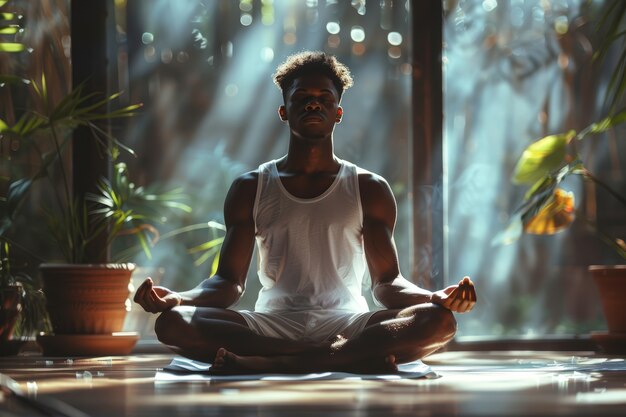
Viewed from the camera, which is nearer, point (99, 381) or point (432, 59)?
point (99, 381)

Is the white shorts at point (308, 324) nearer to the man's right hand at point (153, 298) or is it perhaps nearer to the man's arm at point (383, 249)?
the man's arm at point (383, 249)

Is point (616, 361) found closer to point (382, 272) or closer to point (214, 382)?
point (382, 272)

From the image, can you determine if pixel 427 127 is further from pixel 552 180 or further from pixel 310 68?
pixel 310 68

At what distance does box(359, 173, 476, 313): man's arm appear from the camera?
3.07 m

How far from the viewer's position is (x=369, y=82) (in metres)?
4.54

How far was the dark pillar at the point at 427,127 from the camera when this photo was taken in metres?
4.33

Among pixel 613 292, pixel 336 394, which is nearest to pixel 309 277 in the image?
pixel 336 394

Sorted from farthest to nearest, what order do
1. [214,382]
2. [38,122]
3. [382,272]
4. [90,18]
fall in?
[90,18] → [38,122] → [382,272] → [214,382]

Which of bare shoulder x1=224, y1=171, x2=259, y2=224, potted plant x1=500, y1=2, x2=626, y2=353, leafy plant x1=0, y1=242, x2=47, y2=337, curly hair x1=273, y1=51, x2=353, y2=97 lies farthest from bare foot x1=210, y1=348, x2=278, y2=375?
potted plant x1=500, y1=2, x2=626, y2=353

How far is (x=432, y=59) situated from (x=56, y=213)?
190 cm

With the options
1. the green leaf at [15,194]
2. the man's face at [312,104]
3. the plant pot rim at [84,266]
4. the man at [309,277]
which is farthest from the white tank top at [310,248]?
the green leaf at [15,194]

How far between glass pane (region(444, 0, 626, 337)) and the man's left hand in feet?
5.73

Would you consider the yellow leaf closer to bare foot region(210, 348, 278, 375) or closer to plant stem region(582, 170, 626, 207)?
plant stem region(582, 170, 626, 207)

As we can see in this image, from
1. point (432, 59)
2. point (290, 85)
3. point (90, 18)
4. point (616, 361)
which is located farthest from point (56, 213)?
point (616, 361)
